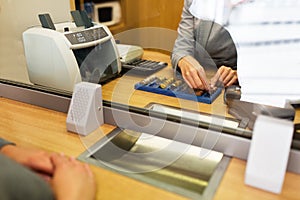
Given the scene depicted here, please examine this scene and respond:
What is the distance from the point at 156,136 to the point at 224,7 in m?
0.69

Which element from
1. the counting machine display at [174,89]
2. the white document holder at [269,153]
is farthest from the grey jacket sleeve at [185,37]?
the white document holder at [269,153]

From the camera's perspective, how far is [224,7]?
3.84 ft

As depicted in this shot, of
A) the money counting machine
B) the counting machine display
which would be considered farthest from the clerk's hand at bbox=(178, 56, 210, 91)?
the money counting machine

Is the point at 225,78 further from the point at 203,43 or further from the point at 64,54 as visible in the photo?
the point at 64,54

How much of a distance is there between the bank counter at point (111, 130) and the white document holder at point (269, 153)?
0.08 ft

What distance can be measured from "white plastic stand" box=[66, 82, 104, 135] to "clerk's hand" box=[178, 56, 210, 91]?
0.35 metres

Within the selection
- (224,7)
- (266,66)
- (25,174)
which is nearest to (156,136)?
(25,174)

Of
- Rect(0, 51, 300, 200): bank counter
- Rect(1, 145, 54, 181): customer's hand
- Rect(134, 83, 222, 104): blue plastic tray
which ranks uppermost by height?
Rect(1, 145, 54, 181): customer's hand

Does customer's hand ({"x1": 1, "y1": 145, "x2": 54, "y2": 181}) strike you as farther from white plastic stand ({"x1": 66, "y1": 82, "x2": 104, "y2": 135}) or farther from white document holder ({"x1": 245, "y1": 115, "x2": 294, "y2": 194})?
white document holder ({"x1": 245, "y1": 115, "x2": 294, "y2": 194})

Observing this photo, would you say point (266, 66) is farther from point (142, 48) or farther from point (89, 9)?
point (89, 9)

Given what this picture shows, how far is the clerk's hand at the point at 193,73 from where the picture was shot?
952 millimetres

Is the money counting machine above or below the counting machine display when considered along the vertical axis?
above

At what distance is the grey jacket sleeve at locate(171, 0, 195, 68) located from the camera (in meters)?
1.18

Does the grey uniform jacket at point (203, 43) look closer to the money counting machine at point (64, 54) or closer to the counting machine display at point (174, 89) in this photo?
the counting machine display at point (174, 89)
